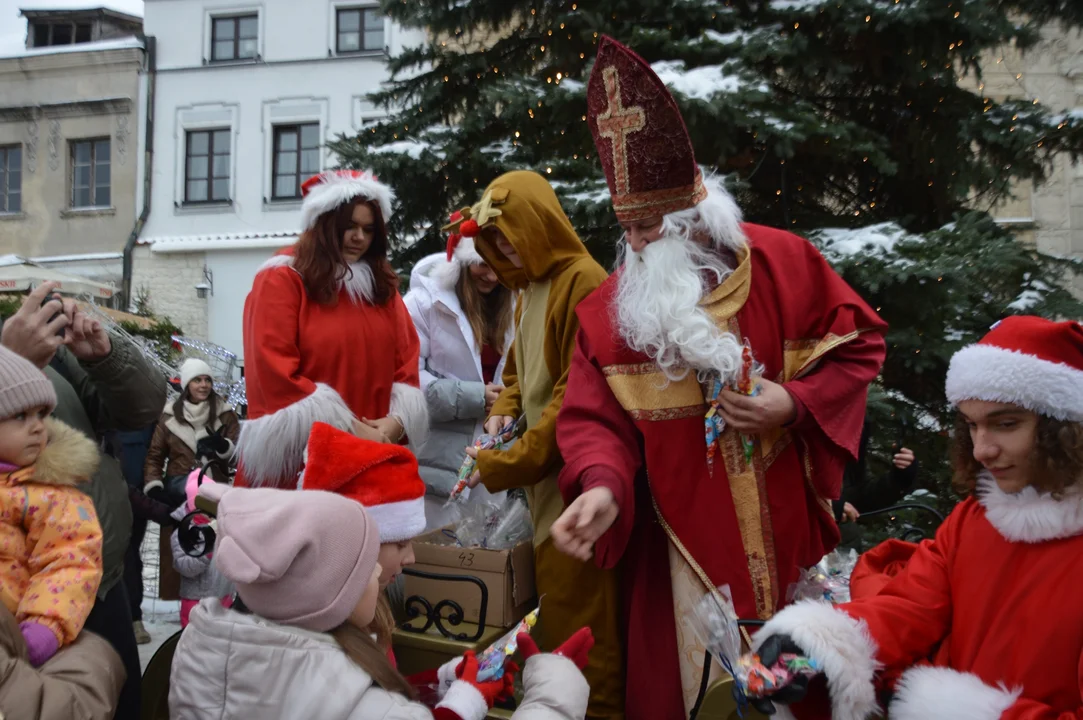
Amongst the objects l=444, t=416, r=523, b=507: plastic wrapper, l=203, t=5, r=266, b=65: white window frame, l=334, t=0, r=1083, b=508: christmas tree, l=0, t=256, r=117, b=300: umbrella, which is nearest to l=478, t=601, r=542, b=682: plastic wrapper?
l=444, t=416, r=523, b=507: plastic wrapper

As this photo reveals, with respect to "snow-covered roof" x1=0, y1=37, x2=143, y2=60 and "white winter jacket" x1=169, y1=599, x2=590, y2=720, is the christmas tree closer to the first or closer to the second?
"white winter jacket" x1=169, y1=599, x2=590, y2=720

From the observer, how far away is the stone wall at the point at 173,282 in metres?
18.2

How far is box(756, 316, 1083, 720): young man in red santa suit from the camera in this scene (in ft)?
5.14

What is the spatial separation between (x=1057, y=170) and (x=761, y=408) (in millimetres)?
10891

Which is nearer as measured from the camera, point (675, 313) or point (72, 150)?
point (675, 313)

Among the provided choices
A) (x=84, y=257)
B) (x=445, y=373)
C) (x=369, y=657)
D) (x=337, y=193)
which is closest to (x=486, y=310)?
(x=445, y=373)

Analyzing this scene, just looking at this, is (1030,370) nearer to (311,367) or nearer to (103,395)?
(311,367)

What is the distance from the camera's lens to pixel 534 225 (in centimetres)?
280

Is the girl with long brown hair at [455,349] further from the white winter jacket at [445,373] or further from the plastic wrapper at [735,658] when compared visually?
the plastic wrapper at [735,658]

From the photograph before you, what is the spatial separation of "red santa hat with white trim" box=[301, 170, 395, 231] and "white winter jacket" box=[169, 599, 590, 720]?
1.91 meters

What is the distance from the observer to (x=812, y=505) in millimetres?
2324

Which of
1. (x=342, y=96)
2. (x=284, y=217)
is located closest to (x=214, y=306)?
(x=284, y=217)

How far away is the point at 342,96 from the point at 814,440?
17.9m

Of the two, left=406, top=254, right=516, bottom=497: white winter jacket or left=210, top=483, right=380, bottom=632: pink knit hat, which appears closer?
left=210, top=483, right=380, bottom=632: pink knit hat
